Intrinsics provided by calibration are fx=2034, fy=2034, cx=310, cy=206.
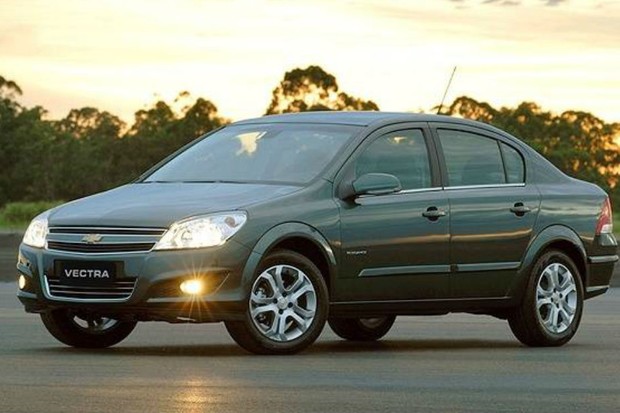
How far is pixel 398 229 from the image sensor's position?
14.1 meters

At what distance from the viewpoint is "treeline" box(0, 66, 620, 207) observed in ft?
375

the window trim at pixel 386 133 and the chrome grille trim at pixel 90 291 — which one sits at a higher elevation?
the window trim at pixel 386 133

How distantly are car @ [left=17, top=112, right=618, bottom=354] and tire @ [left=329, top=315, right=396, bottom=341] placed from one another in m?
0.01

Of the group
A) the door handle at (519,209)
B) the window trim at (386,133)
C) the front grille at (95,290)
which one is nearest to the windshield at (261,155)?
the window trim at (386,133)

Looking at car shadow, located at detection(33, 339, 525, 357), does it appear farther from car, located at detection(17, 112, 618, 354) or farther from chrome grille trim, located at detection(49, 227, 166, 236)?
chrome grille trim, located at detection(49, 227, 166, 236)

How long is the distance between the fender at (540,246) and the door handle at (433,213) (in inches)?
35.5

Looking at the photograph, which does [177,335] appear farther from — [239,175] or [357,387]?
[357,387]

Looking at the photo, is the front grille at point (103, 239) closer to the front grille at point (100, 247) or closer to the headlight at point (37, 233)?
the front grille at point (100, 247)

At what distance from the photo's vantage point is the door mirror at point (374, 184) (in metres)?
13.8

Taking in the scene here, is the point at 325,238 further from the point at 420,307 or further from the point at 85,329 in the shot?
the point at 85,329

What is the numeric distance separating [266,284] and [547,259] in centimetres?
269

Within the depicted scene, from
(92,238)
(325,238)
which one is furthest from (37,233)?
(325,238)

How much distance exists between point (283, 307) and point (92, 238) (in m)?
1.33

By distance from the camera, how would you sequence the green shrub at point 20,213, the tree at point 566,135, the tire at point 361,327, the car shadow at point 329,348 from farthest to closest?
1. the tree at point 566,135
2. the green shrub at point 20,213
3. the tire at point 361,327
4. the car shadow at point 329,348
